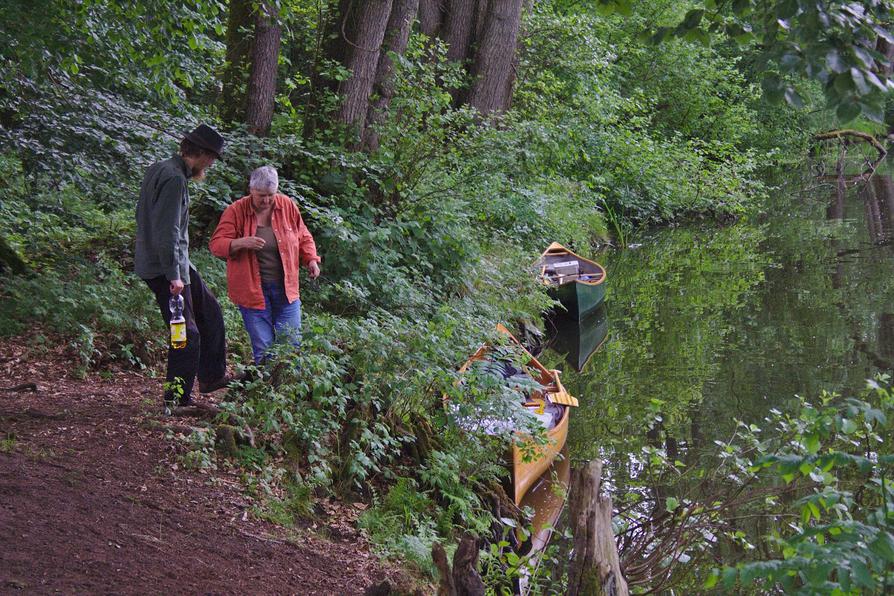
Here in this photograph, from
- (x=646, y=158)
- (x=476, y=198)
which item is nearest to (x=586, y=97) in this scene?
(x=646, y=158)

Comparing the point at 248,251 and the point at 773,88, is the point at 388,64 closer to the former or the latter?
the point at 248,251

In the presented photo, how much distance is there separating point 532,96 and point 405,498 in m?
12.0

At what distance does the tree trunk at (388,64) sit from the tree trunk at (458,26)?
5499 mm

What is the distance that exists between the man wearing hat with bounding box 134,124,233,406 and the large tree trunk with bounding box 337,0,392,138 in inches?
196

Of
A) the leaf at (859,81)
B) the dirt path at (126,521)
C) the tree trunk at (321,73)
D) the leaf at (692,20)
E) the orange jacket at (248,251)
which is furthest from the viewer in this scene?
the tree trunk at (321,73)

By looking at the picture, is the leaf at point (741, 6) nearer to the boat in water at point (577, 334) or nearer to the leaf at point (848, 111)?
the leaf at point (848, 111)

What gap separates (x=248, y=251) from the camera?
6.36 metres

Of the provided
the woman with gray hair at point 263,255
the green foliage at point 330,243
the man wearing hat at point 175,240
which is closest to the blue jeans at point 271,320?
the woman with gray hair at point 263,255

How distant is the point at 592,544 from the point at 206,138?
321 centimetres

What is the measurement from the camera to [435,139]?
10.9 meters

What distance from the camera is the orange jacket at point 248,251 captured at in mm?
6344

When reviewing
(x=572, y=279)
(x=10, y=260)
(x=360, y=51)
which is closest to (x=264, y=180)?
(x=10, y=260)

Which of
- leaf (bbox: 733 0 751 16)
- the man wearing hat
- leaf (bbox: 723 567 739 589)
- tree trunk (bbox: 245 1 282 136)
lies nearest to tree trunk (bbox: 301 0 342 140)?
tree trunk (bbox: 245 1 282 136)

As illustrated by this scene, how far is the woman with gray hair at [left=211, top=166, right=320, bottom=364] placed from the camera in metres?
6.29
